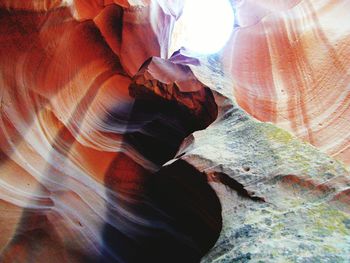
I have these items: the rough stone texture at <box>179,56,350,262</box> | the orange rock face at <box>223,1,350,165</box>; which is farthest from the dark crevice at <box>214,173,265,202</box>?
the orange rock face at <box>223,1,350,165</box>

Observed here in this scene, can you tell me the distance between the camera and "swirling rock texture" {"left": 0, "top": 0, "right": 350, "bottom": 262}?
9.82 ft

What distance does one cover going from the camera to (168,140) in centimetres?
558

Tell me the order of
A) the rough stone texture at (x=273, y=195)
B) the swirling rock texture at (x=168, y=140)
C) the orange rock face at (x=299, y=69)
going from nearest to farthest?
the rough stone texture at (x=273, y=195) < the swirling rock texture at (x=168, y=140) < the orange rock face at (x=299, y=69)

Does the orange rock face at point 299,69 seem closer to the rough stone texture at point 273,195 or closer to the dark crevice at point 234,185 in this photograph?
the rough stone texture at point 273,195

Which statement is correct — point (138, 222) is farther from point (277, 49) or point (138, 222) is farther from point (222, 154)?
point (277, 49)

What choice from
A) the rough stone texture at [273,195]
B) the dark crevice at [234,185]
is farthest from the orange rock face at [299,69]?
the dark crevice at [234,185]

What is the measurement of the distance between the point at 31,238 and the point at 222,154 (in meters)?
2.46

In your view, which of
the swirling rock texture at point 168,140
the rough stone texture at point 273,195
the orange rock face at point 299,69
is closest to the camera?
the rough stone texture at point 273,195

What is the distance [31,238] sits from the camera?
12.4 feet

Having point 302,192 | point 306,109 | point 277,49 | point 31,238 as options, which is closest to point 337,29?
point 277,49

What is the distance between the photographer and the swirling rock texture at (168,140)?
9.82 ft

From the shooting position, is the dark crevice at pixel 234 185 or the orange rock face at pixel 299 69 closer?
the dark crevice at pixel 234 185

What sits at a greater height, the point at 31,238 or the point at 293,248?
the point at 293,248

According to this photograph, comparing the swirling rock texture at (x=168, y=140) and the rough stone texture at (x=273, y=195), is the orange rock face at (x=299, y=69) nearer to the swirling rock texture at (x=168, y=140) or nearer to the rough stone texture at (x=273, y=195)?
the swirling rock texture at (x=168, y=140)
